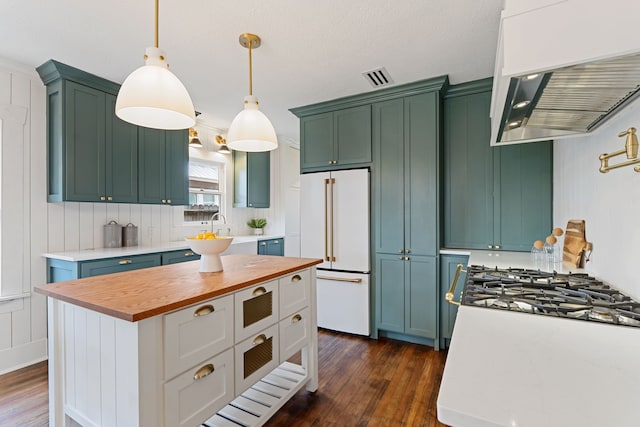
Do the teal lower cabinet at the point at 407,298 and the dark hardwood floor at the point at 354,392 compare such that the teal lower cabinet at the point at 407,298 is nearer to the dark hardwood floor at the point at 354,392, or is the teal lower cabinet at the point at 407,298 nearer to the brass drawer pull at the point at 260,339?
the dark hardwood floor at the point at 354,392

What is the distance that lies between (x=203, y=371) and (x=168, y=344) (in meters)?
0.26

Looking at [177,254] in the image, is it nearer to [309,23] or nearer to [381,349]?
[381,349]

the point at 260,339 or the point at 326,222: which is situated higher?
the point at 326,222

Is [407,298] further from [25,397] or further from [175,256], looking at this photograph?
[25,397]

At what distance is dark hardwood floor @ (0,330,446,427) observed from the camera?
1.92m

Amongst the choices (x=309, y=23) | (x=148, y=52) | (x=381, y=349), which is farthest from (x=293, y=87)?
(x=381, y=349)

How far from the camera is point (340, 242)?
11.0ft

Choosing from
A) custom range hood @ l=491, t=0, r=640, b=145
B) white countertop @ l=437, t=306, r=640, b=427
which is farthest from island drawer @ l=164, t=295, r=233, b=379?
custom range hood @ l=491, t=0, r=640, b=145

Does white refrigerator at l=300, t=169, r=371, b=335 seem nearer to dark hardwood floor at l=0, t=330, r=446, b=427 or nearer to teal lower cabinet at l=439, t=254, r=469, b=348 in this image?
dark hardwood floor at l=0, t=330, r=446, b=427

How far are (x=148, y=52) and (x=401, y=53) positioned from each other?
6.21 ft

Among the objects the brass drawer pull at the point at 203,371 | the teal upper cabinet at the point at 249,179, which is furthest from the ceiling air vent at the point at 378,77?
the brass drawer pull at the point at 203,371

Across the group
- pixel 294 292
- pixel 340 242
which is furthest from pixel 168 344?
pixel 340 242

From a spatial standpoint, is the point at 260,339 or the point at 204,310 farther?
the point at 260,339

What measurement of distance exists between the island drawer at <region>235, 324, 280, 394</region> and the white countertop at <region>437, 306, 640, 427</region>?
44.3 inches
